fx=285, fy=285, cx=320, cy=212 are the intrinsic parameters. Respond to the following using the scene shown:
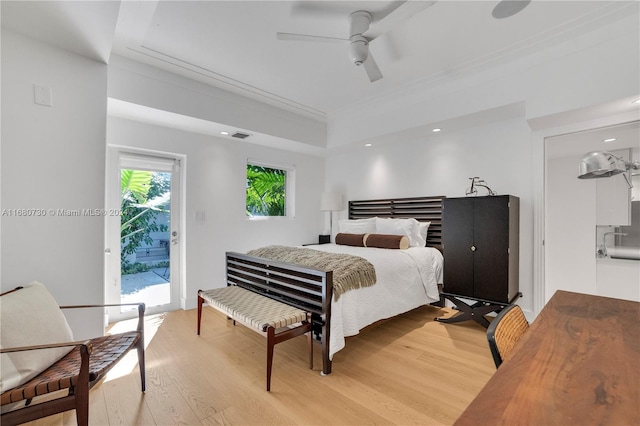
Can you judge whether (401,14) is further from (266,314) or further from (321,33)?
(266,314)

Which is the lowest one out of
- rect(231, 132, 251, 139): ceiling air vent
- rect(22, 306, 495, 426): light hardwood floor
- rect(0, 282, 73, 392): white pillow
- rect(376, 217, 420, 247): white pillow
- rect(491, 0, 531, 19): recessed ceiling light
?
rect(22, 306, 495, 426): light hardwood floor

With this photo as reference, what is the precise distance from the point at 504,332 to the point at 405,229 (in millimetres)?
2709

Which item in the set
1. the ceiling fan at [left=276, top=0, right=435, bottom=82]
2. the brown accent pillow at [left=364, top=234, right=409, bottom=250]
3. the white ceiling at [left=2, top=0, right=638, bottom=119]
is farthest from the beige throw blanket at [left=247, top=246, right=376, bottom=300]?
the white ceiling at [left=2, top=0, right=638, bottom=119]

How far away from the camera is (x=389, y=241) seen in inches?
138

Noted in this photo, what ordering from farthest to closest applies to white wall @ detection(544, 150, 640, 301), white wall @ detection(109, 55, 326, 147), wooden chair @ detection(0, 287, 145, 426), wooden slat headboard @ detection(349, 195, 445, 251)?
wooden slat headboard @ detection(349, 195, 445, 251) → white wall @ detection(544, 150, 640, 301) → white wall @ detection(109, 55, 326, 147) → wooden chair @ detection(0, 287, 145, 426)

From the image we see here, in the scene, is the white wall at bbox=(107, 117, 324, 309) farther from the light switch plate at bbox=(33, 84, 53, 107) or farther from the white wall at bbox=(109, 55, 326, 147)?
the light switch plate at bbox=(33, 84, 53, 107)

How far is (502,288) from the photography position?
2896 millimetres

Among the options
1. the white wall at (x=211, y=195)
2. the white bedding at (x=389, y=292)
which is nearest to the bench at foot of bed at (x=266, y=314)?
the white bedding at (x=389, y=292)

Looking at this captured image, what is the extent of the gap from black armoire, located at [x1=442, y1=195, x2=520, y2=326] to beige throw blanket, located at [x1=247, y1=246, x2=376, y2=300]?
1.19 m

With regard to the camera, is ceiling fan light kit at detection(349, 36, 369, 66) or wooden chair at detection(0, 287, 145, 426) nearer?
wooden chair at detection(0, 287, 145, 426)

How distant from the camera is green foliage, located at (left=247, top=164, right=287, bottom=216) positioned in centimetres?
454

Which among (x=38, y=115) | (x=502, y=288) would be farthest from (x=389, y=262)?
(x=38, y=115)

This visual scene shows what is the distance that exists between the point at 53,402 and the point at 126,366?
3.61 feet

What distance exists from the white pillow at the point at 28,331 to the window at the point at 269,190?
9.59 feet
